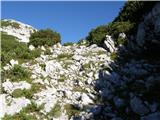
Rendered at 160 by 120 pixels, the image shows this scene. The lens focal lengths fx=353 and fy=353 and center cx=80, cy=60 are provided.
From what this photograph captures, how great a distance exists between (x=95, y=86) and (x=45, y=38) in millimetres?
11757

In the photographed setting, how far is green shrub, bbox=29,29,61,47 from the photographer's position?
29.6m

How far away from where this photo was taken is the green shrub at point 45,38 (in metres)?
29.6

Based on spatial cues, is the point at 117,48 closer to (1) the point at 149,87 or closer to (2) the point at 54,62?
(2) the point at 54,62

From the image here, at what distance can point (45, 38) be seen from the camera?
30328mm

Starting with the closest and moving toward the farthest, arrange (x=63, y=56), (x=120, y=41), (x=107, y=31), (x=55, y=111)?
(x=55, y=111) → (x=120, y=41) → (x=63, y=56) → (x=107, y=31)

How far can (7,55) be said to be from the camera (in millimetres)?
24047

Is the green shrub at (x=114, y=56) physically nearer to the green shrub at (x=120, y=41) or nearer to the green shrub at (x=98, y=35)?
the green shrub at (x=120, y=41)

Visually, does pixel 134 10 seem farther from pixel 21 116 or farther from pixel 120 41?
pixel 21 116

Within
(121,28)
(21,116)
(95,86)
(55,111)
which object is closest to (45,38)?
(121,28)

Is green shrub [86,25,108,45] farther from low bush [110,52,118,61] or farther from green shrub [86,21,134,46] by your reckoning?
low bush [110,52,118,61]

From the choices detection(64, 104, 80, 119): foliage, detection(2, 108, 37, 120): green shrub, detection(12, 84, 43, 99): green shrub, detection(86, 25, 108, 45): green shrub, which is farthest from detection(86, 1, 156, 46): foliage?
detection(2, 108, 37, 120): green shrub

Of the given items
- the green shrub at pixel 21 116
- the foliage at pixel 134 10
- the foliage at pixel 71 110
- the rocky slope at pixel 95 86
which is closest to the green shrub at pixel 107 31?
the foliage at pixel 134 10

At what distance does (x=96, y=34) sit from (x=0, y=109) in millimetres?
13104

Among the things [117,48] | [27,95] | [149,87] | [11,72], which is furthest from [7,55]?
[149,87]
